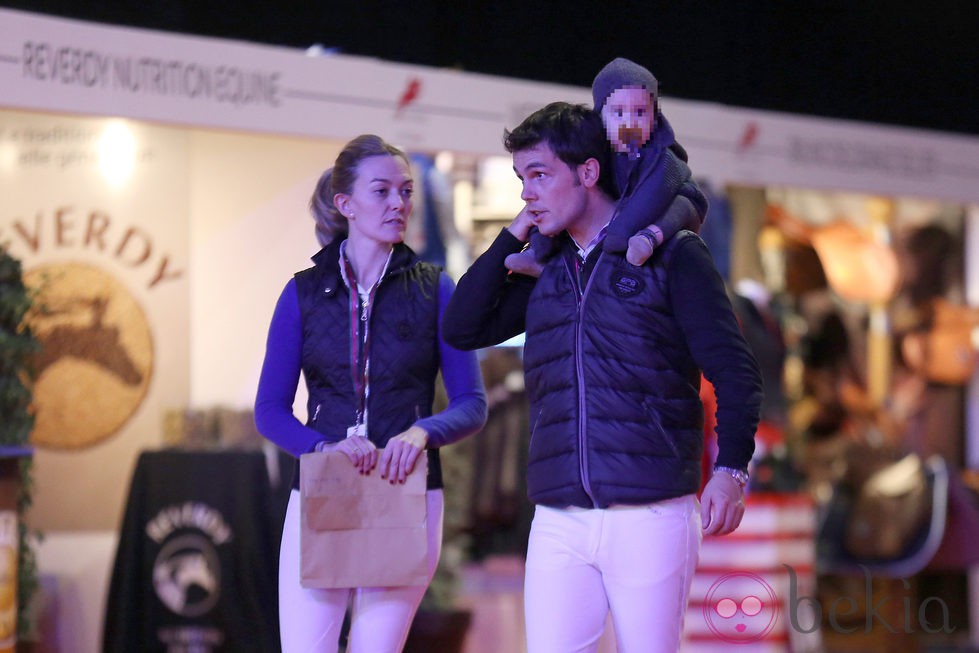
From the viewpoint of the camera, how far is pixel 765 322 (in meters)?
5.88

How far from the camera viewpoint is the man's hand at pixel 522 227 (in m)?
2.48

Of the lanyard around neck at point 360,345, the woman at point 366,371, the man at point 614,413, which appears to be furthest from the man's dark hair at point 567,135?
the lanyard around neck at point 360,345

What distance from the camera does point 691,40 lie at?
680 centimetres

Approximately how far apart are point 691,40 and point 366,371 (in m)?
4.60

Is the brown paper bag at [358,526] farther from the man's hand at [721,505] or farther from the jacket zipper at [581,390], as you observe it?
the man's hand at [721,505]

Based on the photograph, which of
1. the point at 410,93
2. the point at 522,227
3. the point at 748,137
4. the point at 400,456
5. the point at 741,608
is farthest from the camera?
the point at 748,137

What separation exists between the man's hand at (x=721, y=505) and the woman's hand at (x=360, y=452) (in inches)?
27.4

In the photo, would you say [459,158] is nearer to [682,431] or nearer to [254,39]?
[254,39]

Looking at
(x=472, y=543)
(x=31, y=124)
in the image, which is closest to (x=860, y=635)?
(x=472, y=543)

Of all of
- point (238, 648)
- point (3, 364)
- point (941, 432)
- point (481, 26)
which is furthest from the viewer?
point (941, 432)

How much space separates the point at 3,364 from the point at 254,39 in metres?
1.98

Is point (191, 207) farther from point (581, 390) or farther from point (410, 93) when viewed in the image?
point (581, 390)

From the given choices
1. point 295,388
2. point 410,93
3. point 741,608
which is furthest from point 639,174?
point 410,93

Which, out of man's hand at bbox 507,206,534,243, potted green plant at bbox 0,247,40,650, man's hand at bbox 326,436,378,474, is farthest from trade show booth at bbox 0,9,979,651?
man's hand at bbox 507,206,534,243
